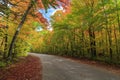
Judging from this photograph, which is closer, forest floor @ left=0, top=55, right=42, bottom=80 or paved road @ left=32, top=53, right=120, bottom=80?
forest floor @ left=0, top=55, right=42, bottom=80

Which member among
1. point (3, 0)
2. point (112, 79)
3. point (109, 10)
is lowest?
point (112, 79)

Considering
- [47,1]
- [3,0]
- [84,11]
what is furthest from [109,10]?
[3,0]

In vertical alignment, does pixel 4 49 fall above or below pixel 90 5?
below

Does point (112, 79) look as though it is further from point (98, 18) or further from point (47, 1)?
point (98, 18)

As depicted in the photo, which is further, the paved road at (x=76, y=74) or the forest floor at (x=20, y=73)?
the paved road at (x=76, y=74)

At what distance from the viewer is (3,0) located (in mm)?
6480

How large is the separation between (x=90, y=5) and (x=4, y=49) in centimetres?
1116

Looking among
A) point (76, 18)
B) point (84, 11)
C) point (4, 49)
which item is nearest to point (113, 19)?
point (84, 11)

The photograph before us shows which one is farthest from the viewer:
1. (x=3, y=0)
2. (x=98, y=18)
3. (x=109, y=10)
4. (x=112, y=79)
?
(x=98, y=18)

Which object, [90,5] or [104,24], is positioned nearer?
[104,24]

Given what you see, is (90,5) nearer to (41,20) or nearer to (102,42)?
(102,42)

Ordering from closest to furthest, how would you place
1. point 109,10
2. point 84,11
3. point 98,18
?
point 109,10 → point 98,18 → point 84,11

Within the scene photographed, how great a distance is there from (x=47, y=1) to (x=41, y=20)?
291cm

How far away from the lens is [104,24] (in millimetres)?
16453
